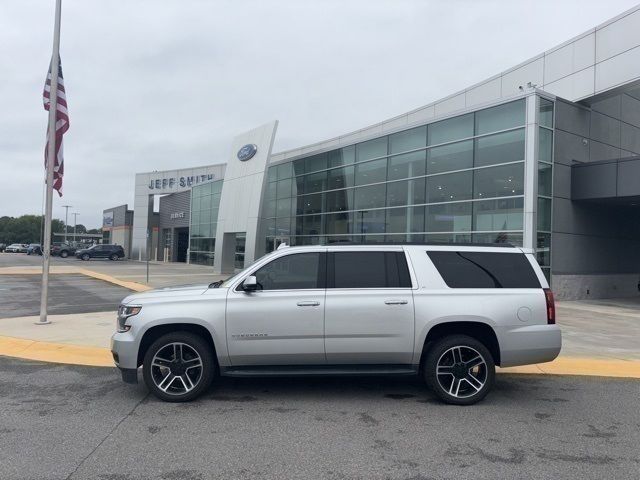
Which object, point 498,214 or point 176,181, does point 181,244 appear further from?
point 498,214

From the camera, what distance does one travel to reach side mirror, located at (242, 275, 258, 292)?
539cm

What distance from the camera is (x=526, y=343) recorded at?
18.1 feet

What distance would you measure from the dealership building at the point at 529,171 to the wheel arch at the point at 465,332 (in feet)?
22.3

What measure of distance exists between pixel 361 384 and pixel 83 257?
5011 centimetres

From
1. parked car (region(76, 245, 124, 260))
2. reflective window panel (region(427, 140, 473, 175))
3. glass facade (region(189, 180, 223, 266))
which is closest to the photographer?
reflective window panel (region(427, 140, 473, 175))

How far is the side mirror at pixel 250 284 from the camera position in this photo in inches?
212

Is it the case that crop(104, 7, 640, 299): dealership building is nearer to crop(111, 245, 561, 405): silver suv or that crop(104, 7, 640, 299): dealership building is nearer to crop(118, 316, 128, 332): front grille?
crop(111, 245, 561, 405): silver suv

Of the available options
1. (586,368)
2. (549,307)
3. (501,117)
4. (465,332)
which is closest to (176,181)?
(501,117)

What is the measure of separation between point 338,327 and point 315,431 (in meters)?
1.15

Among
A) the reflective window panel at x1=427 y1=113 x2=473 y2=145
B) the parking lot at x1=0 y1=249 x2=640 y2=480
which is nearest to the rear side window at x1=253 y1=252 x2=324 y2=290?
the parking lot at x1=0 y1=249 x2=640 y2=480

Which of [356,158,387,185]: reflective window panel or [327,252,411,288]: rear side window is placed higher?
[356,158,387,185]: reflective window panel

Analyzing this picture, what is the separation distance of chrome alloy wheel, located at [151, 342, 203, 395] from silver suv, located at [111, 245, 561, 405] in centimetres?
1

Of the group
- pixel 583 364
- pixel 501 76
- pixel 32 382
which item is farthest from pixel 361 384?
pixel 501 76

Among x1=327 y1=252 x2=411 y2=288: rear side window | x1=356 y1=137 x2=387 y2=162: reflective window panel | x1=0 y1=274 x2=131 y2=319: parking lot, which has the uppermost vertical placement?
x1=356 y1=137 x2=387 y2=162: reflective window panel
